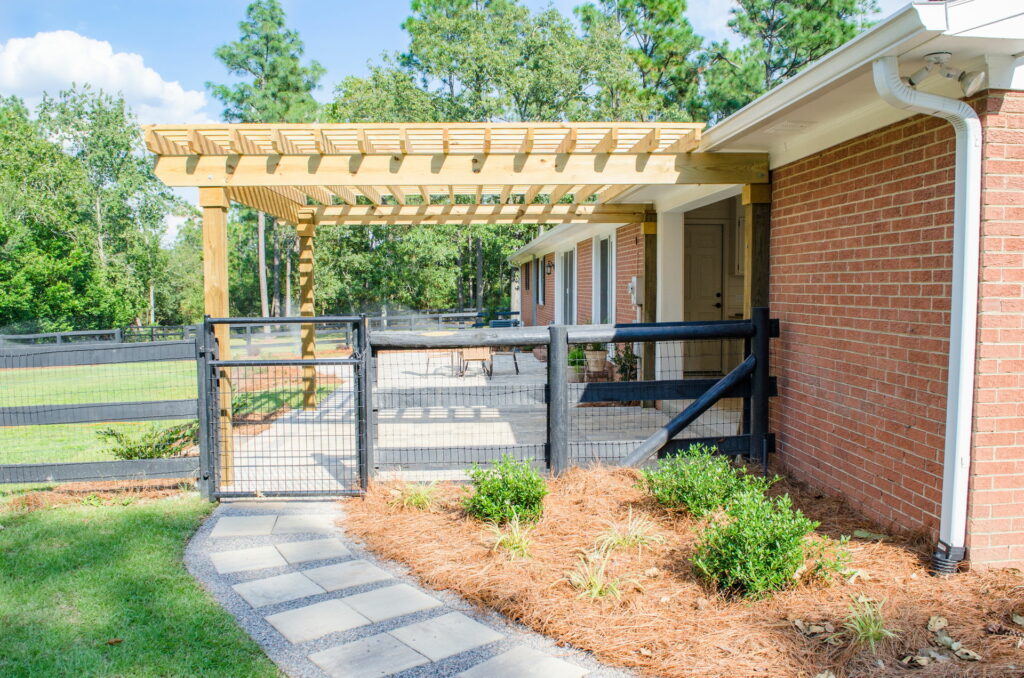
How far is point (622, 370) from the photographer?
9.09m

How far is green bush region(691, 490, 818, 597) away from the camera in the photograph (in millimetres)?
3037

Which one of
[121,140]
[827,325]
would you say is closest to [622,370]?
[827,325]

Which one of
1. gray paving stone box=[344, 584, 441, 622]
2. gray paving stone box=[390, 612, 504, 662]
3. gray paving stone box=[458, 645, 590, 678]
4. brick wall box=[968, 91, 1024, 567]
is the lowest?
gray paving stone box=[344, 584, 441, 622]

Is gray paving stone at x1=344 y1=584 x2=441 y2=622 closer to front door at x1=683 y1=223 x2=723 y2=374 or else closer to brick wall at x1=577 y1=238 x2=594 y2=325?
front door at x1=683 y1=223 x2=723 y2=374

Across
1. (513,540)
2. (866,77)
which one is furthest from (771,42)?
(513,540)

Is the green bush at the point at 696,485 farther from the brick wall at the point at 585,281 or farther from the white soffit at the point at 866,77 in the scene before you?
the brick wall at the point at 585,281

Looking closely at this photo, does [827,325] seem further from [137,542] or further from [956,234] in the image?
[137,542]

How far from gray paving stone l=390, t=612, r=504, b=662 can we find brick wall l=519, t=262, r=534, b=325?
18030 millimetres

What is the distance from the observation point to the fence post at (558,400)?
4977 mm

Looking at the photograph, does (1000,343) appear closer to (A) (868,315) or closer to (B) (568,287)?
(A) (868,315)

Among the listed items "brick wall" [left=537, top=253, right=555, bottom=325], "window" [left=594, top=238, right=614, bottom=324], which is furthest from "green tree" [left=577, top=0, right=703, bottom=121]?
"window" [left=594, top=238, right=614, bottom=324]

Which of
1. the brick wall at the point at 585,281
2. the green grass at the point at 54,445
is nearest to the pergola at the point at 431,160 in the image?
the green grass at the point at 54,445

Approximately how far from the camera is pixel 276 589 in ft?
11.3

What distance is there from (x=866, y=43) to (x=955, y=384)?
1694 mm
